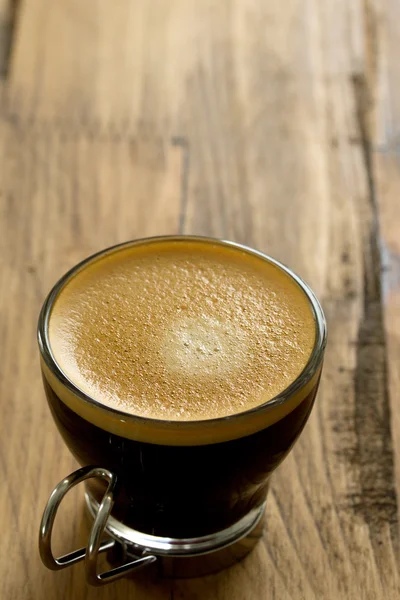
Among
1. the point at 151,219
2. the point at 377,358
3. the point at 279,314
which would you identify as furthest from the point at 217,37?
the point at 279,314

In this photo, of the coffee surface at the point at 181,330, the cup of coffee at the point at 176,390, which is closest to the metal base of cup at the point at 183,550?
the cup of coffee at the point at 176,390

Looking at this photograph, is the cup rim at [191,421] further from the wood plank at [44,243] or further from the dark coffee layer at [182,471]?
the wood plank at [44,243]

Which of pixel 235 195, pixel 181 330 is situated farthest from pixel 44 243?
pixel 181 330

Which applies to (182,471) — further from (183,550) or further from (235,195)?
(235,195)

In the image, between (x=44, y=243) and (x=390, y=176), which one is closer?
(x=44, y=243)

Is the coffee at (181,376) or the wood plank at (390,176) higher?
the wood plank at (390,176)

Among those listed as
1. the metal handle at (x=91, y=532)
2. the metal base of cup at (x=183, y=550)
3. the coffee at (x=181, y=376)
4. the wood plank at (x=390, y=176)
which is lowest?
the metal base of cup at (x=183, y=550)

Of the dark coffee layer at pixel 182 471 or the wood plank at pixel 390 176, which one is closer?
the dark coffee layer at pixel 182 471

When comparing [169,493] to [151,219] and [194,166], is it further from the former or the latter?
[194,166]
